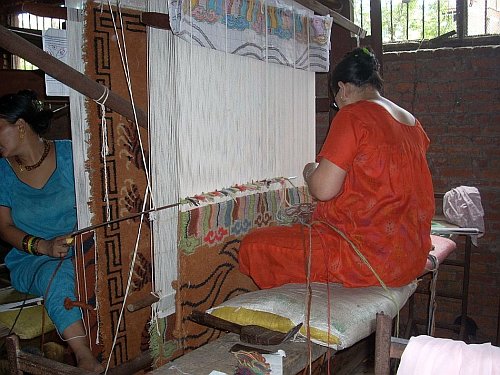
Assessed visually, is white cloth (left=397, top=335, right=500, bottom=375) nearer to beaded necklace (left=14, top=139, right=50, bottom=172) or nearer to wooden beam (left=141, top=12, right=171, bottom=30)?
wooden beam (left=141, top=12, right=171, bottom=30)

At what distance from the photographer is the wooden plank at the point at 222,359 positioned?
4.67 feet

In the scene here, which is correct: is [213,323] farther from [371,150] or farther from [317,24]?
[317,24]

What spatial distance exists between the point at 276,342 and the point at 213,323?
0.79 feet

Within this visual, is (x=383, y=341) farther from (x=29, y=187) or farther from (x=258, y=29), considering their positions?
(x=29, y=187)

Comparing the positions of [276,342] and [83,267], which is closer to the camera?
[276,342]

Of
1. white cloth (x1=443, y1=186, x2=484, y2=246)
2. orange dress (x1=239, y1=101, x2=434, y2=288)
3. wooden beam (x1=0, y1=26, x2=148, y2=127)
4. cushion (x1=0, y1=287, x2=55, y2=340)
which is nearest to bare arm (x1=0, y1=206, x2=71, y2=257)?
cushion (x1=0, y1=287, x2=55, y2=340)

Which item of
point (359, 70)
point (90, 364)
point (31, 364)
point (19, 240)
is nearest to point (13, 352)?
point (31, 364)

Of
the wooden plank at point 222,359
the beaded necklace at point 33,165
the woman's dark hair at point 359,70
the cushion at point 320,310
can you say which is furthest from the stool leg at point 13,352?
the woman's dark hair at point 359,70

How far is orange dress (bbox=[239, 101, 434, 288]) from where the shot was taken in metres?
1.87

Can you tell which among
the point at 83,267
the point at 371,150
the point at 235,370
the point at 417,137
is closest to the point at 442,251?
the point at 417,137

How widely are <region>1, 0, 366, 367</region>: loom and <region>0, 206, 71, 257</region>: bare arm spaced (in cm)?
20

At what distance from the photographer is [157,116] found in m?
1.67

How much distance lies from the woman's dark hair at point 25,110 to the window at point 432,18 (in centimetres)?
239

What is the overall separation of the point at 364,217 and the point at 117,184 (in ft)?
2.94
